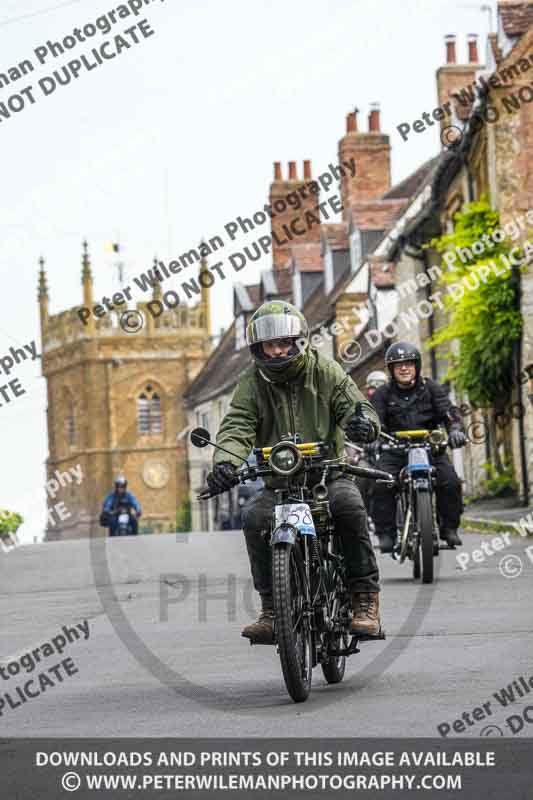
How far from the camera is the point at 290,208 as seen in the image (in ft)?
197

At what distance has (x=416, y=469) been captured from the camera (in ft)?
45.3

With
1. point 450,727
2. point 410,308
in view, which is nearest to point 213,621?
point 450,727

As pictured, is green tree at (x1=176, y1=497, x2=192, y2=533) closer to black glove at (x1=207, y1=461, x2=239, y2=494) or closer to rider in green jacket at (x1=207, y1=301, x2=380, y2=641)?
rider in green jacket at (x1=207, y1=301, x2=380, y2=641)

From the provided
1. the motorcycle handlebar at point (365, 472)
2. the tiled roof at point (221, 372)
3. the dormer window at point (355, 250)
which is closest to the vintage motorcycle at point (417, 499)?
the motorcycle handlebar at point (365, 472)

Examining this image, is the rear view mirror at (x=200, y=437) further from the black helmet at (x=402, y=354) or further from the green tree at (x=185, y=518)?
the green tree at (x=185, y=518)

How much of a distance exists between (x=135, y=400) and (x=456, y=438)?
90.7 m

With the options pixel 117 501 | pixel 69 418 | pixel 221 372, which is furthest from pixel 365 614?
pixel 69 418

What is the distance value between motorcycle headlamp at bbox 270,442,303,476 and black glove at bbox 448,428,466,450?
615 centimetres

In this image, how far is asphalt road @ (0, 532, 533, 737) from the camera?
22.4 ft

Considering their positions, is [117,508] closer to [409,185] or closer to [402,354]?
[409,185]

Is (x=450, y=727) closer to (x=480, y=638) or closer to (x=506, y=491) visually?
(x=480, y=638)

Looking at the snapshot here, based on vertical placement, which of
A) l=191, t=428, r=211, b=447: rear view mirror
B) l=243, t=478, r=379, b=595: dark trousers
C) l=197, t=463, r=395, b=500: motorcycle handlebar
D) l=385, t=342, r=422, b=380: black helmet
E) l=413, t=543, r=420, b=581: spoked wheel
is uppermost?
l=385, t=342, r=422, b=380: black helmet

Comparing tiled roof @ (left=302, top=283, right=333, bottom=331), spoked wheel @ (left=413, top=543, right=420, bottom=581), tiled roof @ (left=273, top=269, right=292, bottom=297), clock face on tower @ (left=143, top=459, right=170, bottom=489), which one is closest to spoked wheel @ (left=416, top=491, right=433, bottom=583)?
spoked wheel @ (left=413, top=543, right=420, bottom=581)

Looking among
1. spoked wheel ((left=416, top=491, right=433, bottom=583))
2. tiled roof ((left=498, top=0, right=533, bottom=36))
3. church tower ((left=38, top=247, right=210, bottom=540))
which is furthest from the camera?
church tower ((left=38, top=247, right=210, bottom=540))
